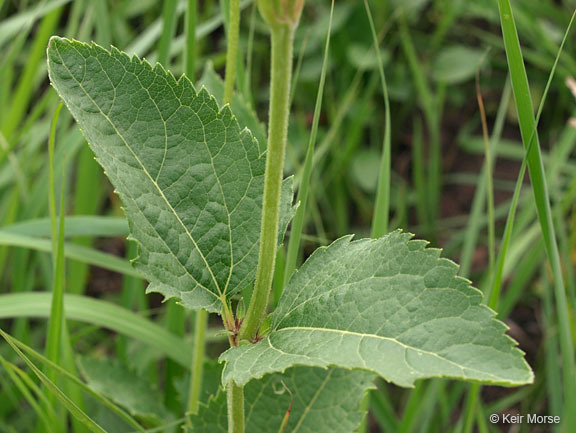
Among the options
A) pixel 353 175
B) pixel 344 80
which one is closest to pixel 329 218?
pixel 353 175

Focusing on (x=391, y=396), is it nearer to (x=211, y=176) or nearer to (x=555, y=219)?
(x=555, y=219)

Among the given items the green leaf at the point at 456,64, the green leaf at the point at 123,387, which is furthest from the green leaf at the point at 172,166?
the green leaf at the point at 456,64

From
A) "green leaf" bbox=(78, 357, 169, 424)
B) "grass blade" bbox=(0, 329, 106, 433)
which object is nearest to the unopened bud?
"grass blade" bbox=(0, 329, 106, 433)

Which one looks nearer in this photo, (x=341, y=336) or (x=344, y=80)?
(x=341, y=336)

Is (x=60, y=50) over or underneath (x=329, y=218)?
over

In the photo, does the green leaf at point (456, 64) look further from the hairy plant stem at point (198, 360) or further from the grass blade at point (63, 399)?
the grass blade at point (63, 399)

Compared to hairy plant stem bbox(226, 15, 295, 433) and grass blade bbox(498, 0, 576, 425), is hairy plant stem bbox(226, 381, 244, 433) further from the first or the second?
grass blade bbox(498, 0, 576, 425)
